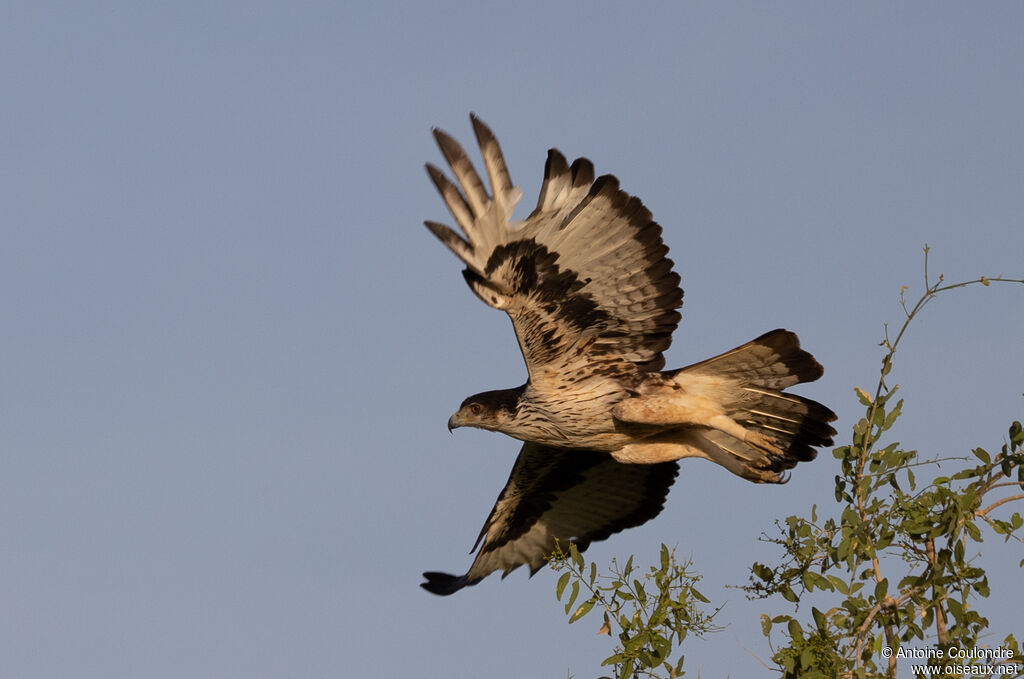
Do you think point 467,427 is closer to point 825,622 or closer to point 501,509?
point 501,509

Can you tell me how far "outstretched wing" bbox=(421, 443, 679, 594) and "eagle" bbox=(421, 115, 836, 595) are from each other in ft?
3.59

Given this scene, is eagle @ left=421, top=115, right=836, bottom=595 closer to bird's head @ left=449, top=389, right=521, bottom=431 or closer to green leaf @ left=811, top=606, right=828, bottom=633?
bird's head @ left=449, top=389, right=521, bottom=431

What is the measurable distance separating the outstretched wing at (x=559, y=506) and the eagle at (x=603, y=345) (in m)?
1.09

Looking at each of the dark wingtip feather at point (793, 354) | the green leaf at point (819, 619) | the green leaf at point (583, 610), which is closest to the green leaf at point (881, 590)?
the green leaf at point (819, 619)

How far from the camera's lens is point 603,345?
7.60 m

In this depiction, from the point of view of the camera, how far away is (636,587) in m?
5.05

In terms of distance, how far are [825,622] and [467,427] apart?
12.5 ft

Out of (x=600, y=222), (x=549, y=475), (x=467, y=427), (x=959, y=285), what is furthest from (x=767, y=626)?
(x=549, y=475)

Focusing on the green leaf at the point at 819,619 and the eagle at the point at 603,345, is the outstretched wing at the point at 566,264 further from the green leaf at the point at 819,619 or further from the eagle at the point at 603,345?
the green leaf at the point at 819,619

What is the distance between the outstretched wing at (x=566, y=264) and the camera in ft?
22.1

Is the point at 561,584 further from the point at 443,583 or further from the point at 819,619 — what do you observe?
the point at 443,583

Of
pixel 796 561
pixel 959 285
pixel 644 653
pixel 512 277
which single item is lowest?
pixel 644 653

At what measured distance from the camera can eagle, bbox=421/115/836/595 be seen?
6848 mm

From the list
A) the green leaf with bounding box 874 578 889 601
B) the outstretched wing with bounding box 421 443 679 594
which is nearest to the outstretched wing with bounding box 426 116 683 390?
the outstretched wing with bounding box 421 443 679 594
